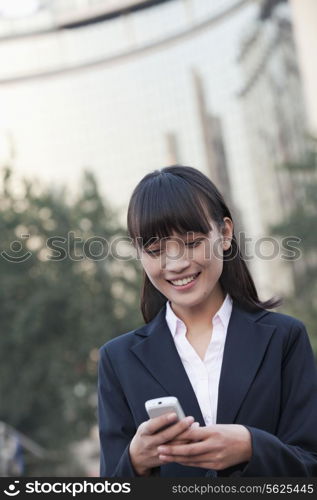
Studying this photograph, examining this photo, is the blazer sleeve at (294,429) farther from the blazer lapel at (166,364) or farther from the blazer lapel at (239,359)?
the blazer lapel at (166,364)

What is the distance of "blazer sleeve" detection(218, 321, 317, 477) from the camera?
173 centimetres

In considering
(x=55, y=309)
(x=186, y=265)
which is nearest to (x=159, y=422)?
(x=186, y=265)

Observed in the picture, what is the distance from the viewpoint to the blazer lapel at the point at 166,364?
187cm

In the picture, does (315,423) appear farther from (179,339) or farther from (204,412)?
(179,339)

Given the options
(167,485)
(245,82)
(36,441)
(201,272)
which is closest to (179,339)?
(201,272)

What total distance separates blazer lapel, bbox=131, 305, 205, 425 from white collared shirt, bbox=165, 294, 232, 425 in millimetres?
22

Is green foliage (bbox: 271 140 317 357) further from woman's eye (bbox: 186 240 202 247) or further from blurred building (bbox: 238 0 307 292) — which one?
blurred building (bbox: 238 0 307 292)

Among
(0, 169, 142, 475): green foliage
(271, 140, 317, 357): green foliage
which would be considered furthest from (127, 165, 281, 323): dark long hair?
(0, 169, 142, 475): green foliage

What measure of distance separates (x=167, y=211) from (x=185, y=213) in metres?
0.04

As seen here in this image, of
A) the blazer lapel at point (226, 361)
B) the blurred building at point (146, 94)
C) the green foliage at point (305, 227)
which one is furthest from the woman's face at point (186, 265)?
the blurred building at point (146, 94)

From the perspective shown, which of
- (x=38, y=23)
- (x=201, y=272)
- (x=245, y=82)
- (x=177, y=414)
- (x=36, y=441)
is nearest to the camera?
(x=177, y=414)

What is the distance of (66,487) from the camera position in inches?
70.8

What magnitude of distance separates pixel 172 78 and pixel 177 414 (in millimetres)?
51979

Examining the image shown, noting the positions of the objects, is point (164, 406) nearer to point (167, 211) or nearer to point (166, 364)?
point (166, 364)
